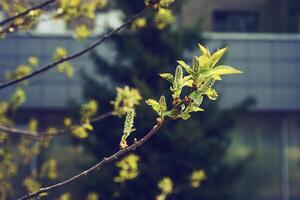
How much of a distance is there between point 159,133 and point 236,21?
26.3ft

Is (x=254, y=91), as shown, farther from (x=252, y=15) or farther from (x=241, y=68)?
(x=252, y=15)

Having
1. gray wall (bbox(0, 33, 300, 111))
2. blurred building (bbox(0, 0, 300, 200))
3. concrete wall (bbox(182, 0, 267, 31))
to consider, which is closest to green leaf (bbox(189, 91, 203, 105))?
gray wall (bbox(0, 33, 300, 111))

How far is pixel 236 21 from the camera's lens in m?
19.5

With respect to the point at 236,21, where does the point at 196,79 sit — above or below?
below

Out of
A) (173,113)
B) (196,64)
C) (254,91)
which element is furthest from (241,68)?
(196,64)

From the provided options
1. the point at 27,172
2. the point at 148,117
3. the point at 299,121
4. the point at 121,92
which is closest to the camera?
the point at 121,92

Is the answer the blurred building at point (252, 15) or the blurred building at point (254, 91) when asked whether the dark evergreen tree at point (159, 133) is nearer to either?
the blurred building at point (254, 91)

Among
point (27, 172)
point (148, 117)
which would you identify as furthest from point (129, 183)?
point (27, 172)

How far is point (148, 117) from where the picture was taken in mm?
12031

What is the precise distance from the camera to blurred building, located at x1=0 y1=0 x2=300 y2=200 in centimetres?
1822

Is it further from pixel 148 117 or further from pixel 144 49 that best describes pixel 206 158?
pixel 144 49

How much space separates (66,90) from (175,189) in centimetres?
690

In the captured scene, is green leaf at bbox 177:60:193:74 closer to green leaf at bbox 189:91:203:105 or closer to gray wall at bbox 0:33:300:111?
green leaf at bbox 189:91:203:105

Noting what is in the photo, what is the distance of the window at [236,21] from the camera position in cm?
1923
